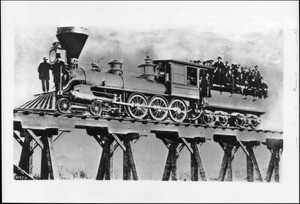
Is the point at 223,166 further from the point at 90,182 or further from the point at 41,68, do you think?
the point at 41,68

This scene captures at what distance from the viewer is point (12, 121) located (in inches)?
430

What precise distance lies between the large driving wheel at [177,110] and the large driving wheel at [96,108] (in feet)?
5.19

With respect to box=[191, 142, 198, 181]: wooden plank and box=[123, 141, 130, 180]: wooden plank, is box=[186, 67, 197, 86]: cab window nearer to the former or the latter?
box=[191, 142, 198, 181]: wooden plank

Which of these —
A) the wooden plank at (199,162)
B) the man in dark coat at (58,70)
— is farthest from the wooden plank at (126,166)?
the man in dark coat at (58,70)

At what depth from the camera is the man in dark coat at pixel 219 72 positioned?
1256 centimetres

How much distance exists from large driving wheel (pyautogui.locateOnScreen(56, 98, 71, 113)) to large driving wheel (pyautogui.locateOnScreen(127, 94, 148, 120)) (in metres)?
1.30

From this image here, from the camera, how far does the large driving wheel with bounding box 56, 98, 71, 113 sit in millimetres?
11191

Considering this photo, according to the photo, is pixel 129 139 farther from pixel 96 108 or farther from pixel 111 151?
pixel 96 108

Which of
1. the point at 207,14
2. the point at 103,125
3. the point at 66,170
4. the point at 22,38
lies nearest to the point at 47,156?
the point at 66,170

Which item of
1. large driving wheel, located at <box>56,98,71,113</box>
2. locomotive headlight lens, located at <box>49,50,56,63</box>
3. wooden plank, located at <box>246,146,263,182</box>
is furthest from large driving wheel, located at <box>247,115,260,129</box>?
locomotive headlight lens, located at <box>49,50,56,63</box>

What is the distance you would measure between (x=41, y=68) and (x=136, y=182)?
280 centimetres

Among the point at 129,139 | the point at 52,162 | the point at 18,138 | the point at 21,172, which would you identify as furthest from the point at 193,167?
the point at 18,138

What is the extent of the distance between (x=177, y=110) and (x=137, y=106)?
3.15 ft

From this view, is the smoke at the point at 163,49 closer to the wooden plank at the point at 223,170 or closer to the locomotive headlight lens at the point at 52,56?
the locomotive headlight lens at the point at 52,56
